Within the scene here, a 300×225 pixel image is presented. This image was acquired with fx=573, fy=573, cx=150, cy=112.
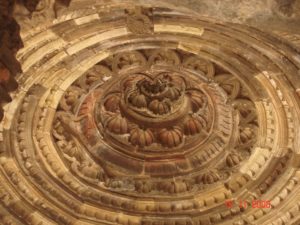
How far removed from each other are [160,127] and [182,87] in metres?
0.82

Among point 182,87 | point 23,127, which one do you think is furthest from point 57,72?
point 182,87

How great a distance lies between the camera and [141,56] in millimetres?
8062

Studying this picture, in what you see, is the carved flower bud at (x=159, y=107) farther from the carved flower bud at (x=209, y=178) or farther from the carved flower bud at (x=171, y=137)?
the carved flower bud at (x=209, y=178)

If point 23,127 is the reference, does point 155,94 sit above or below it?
above

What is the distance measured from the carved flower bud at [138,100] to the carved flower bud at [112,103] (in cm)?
24

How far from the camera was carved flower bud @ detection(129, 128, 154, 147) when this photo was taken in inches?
375

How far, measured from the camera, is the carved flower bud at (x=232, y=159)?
869cm

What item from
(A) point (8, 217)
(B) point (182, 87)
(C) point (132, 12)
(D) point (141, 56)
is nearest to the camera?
(C) point (132, 12)

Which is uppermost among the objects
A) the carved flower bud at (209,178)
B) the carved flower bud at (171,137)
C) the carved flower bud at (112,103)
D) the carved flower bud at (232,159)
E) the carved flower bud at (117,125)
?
the carved flower bud at (112,103)

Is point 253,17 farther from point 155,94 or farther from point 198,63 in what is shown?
point 155,94

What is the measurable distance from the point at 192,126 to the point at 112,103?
1376mm

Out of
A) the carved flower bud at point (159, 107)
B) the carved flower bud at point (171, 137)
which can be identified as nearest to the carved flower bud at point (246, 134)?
the carved flower bud at point (171, 137)

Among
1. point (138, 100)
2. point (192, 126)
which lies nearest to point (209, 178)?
point (192, 126)

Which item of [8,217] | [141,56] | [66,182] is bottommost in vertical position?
[8,217]
